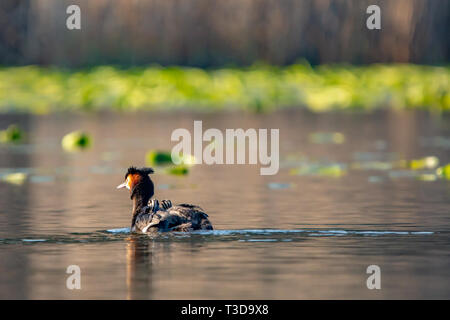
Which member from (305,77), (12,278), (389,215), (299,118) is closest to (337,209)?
(389,215)

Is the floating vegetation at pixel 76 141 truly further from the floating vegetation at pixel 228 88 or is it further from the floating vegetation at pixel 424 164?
the floating vegetation at pixel 228 88

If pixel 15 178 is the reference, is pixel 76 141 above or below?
above

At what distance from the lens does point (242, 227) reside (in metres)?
11.5

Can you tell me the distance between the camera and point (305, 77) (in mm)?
30375

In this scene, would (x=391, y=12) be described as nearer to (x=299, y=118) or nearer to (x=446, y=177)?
(x=299, y=118)

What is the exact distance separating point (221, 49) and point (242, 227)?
19363 millimetres

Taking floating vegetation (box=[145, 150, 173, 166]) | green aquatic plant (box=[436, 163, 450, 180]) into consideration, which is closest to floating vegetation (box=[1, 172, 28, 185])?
floating vegetation (box=[145, 150, 173, 166])

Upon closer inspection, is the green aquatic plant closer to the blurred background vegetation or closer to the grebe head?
the grebe head

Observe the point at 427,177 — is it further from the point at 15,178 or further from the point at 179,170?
the point at 15,178

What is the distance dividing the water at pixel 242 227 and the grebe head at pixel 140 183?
0.33 m

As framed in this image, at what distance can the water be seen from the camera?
8.59m

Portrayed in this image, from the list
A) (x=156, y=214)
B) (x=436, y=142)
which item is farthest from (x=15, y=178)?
(x=436, y=142)

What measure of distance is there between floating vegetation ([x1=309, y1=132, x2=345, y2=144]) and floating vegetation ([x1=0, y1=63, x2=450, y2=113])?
5.49 meters

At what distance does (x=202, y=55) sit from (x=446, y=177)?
1524 centimetres
